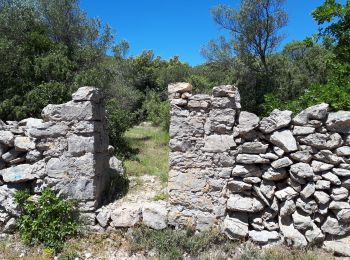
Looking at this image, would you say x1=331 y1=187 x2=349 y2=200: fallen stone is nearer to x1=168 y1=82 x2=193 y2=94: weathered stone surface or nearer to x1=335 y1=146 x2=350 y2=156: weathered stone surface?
x1=335 y1=146 x2=350 y2=156: weathered stone surface

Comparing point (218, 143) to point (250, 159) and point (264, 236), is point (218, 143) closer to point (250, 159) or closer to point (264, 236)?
point (250, 159)

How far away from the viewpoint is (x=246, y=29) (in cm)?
1484

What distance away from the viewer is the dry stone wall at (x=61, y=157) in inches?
223

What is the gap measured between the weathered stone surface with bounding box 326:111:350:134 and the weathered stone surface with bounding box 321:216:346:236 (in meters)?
1.38

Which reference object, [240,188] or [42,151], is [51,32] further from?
[240,188]

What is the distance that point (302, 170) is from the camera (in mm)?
4992

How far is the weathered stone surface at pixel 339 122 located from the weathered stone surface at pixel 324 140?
0.37 feet

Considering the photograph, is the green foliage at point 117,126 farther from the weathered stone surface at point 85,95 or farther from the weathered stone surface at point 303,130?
the weathered stone surface at point 303,130

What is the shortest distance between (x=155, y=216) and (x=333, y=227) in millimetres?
2814

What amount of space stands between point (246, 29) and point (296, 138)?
1081cm

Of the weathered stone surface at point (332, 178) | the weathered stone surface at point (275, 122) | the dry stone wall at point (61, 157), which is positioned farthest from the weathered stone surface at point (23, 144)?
the weathered stone surface at point (332, 178)

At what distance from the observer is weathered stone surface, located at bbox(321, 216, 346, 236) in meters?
5.02

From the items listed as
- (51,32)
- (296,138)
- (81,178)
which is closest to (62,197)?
(81,178)

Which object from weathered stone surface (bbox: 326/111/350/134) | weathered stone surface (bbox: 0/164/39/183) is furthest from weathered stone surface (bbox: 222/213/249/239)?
weathered stone surface (bbox: 0/164/39/183)
